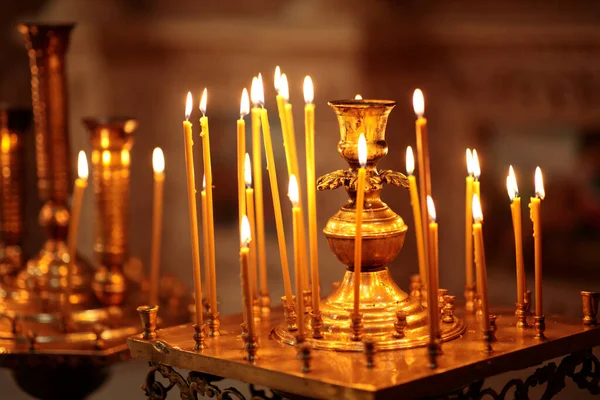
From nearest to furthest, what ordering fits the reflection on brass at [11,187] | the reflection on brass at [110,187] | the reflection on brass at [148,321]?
the reflection on brass at [148,321]
the reflection on brass at [110,187]
the reflection on brass at [11,187]

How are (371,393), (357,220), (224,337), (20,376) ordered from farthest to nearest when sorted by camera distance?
(20,376) → (224,337) → (357,220) → (371,393)

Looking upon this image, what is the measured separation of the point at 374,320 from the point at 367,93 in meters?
1.68

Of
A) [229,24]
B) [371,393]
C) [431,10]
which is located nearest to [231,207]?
[229,24]

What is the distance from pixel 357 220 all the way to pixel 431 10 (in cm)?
168

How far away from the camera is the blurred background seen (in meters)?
2.80

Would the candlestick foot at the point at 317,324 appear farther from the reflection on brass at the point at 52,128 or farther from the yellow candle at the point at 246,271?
the reflection on brass at the point at 52,128

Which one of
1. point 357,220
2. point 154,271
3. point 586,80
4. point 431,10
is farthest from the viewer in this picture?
point 431,10

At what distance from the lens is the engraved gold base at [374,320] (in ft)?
4.87

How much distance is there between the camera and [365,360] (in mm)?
1400

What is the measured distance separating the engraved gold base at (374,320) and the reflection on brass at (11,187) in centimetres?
140

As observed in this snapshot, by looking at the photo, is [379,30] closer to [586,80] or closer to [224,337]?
[586,80]

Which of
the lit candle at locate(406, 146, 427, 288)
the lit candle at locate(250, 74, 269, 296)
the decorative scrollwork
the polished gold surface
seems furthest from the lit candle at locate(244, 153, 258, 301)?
the decorative scrollwork

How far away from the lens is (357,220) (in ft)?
4.82

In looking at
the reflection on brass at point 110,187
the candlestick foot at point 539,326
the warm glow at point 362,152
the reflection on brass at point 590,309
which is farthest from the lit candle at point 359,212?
the reflection on brass at point 110,187
